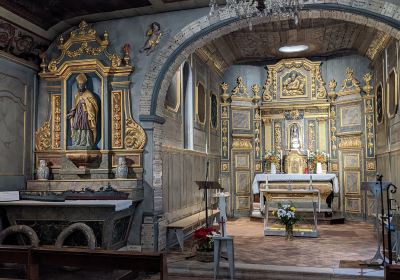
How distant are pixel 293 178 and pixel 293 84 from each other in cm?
301

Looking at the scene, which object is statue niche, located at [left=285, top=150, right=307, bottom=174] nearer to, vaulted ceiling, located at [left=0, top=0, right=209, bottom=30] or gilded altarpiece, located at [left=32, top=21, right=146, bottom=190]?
gilded altarpiece, located at [left=32, top=21, right=146, bottom=190]

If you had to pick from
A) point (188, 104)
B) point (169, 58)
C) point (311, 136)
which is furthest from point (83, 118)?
point (311, 136)

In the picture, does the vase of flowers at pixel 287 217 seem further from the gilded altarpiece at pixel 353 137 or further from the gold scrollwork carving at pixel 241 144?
the gold scrollwork carving at pixel 241 144

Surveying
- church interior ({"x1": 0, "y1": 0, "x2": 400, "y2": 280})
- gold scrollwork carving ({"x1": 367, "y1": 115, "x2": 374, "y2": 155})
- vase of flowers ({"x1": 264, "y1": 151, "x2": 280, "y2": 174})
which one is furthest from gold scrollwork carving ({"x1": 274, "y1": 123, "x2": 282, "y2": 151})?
gold scrollwork carving ({"x1": 367, "y1": 115, "x2": 374, "y2": 155})

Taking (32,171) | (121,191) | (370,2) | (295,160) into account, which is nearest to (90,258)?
(121,191)

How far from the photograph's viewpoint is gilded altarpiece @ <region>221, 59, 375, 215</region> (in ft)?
40.9

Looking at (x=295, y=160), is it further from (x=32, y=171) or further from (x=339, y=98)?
(x=32, y=171)

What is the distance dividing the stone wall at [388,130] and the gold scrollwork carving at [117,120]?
5298 millimetres

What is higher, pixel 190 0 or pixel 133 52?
pixel 190 0

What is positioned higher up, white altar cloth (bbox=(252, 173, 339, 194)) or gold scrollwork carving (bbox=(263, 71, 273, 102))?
gold scrollwork carving (bbox=(263, 71, 273, 102))

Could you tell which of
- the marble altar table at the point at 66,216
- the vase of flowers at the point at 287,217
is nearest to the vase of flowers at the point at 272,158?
the vase of flowers at the point at 287,217

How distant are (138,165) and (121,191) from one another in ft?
2.23

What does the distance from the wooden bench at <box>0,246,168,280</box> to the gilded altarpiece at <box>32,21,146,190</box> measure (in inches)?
154

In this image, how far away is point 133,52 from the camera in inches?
308
